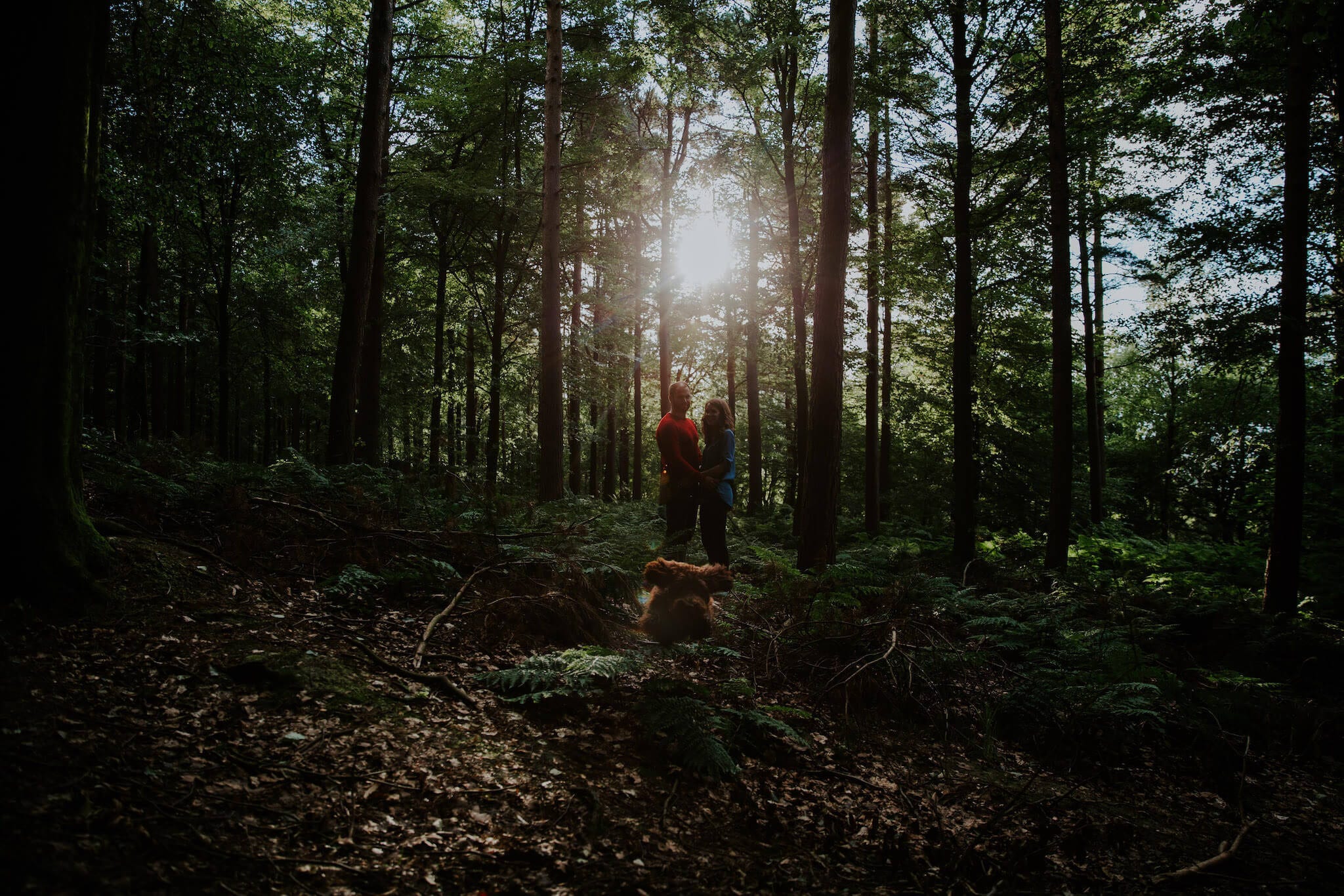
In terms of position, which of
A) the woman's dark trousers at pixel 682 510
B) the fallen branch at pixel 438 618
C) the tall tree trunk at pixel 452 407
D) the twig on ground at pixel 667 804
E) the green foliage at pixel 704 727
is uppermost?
the tall tree trunk at pixel 452 407

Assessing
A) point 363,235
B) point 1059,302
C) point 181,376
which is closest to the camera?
point 363,235

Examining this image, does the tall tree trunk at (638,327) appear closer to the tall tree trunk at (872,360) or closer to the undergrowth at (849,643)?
the tall tree trunk at (872,360)

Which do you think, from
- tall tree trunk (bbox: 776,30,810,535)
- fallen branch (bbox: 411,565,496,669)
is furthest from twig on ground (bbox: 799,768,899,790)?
tall tree trunk (bbox: 776,30,810,535)

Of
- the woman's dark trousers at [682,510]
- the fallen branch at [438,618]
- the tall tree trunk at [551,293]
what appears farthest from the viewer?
the tall tree trunk at [551,293]

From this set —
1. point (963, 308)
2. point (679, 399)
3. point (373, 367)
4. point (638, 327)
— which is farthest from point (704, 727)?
point (638, 327)

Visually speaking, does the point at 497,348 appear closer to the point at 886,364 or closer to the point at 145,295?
the point at 145,295

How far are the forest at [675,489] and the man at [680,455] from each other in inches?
7.5

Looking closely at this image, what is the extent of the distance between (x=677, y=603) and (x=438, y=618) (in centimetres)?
191

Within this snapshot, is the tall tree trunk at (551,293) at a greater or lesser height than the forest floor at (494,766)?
greater

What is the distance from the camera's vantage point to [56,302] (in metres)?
2.86

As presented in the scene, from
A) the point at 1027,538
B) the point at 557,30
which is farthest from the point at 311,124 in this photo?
the point at 1027,538

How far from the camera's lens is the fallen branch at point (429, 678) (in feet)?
10.6

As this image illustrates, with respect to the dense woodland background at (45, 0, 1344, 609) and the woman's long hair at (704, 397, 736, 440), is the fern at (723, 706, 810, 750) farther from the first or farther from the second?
the dense woodland background at (45, 0, 1344, 609)

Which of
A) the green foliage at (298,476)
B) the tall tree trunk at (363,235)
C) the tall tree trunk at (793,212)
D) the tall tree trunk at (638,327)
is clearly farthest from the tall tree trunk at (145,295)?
the tall tree trunk at (793,212)
